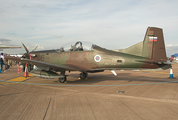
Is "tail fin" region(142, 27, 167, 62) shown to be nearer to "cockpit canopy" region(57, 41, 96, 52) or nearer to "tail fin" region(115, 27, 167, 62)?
"tail fin" region(115, 27, 167, 62)

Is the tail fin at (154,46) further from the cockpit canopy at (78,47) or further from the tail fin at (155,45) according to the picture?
the cockpit canopy at (78,47)

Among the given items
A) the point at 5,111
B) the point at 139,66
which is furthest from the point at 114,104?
the point at 139,66

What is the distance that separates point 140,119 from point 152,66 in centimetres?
541

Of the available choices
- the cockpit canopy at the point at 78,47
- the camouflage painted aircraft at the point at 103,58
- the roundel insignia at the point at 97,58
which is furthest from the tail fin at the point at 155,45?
the cockpit canopy at the point at 78,47

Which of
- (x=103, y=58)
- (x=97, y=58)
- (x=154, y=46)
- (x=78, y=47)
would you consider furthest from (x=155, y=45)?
(x=78, y=47)

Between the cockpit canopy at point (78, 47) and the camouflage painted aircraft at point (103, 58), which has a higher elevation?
the cockpit canopy at point (78, 47)

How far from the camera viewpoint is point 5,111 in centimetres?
414

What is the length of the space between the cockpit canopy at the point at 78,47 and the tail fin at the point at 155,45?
345 cm

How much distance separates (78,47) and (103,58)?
77.4 inches

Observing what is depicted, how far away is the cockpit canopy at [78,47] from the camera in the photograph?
31.4 feet

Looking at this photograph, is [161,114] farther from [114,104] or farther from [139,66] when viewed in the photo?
[139,66]

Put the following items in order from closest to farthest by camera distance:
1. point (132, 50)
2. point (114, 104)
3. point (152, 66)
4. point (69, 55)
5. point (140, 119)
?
point (140, 119) → point (114, 104) → point (152, 66) → point (132, 50) → point (69, 55)

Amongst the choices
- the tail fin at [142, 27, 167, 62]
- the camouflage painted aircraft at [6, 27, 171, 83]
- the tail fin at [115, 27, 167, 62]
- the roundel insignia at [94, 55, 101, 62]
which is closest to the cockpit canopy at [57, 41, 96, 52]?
the camouflage painted aircraft at [6, 27, 171, 83]

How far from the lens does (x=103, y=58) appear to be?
9.08 meters
